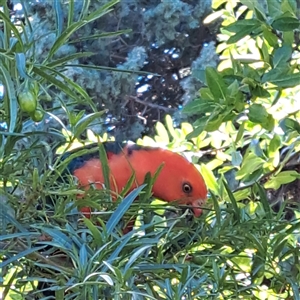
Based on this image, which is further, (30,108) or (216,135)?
(216,135)

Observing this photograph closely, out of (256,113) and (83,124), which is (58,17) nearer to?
(83,124)

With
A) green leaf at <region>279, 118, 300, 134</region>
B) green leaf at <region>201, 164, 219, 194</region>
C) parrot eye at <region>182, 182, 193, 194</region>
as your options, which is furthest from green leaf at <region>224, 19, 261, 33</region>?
parrot eye at <region>182, 182, 193, 194</region>

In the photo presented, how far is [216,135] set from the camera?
115 cm

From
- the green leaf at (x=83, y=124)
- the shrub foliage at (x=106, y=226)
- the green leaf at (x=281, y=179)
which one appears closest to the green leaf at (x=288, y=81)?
the shrub foliage at (x=106, y=226)

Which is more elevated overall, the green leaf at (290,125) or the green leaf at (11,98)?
the green leaf at (11,98)

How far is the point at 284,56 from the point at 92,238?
15.0 inches

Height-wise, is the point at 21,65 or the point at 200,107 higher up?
the point at 21,65

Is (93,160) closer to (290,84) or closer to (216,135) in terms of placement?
(216,135)

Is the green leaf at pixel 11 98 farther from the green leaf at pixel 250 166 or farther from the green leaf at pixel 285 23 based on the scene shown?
the green leaf at pixel 250 166

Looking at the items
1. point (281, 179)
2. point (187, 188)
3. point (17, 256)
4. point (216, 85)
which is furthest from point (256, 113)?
point (17, 256)

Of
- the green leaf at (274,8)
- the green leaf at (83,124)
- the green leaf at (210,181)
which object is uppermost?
the green leaf at (274,8)

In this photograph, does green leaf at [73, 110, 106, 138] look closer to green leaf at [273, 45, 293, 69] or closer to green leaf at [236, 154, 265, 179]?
green leaf at [273, 45, 293, 69]

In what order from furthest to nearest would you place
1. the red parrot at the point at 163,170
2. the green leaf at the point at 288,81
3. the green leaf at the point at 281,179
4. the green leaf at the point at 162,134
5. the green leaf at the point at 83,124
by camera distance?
the green leaf at the point at 162,134
the red parrot at the point at 163,170
the green leaf at the point at 281,179
the green leaf at the point at 288,81
the green leaf at the point at 83,124

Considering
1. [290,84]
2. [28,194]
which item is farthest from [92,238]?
[290,84]
